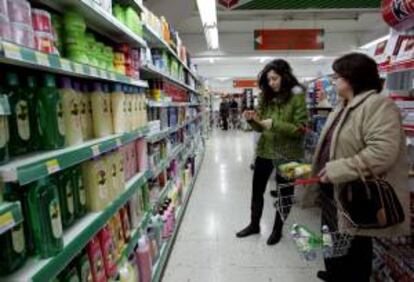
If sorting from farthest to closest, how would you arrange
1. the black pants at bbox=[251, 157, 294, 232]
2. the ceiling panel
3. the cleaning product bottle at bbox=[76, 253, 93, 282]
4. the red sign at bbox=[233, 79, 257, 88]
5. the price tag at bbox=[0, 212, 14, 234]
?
1. the red sign at bbox=[233, 79, 257, 88]
2. the ceiling panel
3. the black pants at bbox=[251, 157, 294, 232]
4. the cleaning product bottle at bbox=[76, 253, 93, 282]
5. the price tag at bbox=[0, 212, 14, 234]

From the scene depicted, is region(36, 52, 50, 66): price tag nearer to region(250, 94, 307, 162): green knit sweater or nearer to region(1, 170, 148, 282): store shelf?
region(1, 170, 148, 282): store shelf

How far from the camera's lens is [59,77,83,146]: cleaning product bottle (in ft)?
4.65

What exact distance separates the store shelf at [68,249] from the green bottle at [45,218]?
0.12 feet

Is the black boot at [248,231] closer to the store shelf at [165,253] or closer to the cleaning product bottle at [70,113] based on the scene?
the store shelf at [165,253]

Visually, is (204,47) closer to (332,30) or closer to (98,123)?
(332,30)

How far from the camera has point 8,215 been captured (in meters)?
0.88

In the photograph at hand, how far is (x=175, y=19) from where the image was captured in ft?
21.5

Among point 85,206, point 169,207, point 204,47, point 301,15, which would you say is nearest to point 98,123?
point 85,206

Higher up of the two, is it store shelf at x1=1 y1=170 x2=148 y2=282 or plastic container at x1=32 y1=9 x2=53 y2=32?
plastic container at x1=32 y1=9 x2=53 y2=32

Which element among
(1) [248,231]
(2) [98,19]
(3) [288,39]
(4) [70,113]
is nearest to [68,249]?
(4) [70,113]

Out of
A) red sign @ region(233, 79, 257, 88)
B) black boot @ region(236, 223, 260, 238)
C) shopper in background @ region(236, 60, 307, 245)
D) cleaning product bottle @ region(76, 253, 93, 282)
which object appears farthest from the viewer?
red sign @ region(233, 79, 257, 88)

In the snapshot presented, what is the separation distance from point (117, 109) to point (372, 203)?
1444 millimetres

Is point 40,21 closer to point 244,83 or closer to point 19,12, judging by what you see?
point 19,12

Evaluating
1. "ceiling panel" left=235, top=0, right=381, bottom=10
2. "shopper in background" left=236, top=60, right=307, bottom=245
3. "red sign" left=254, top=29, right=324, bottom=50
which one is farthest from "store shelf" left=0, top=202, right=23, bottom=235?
"red sign" left=254, top=29, right=324, bottom=50
